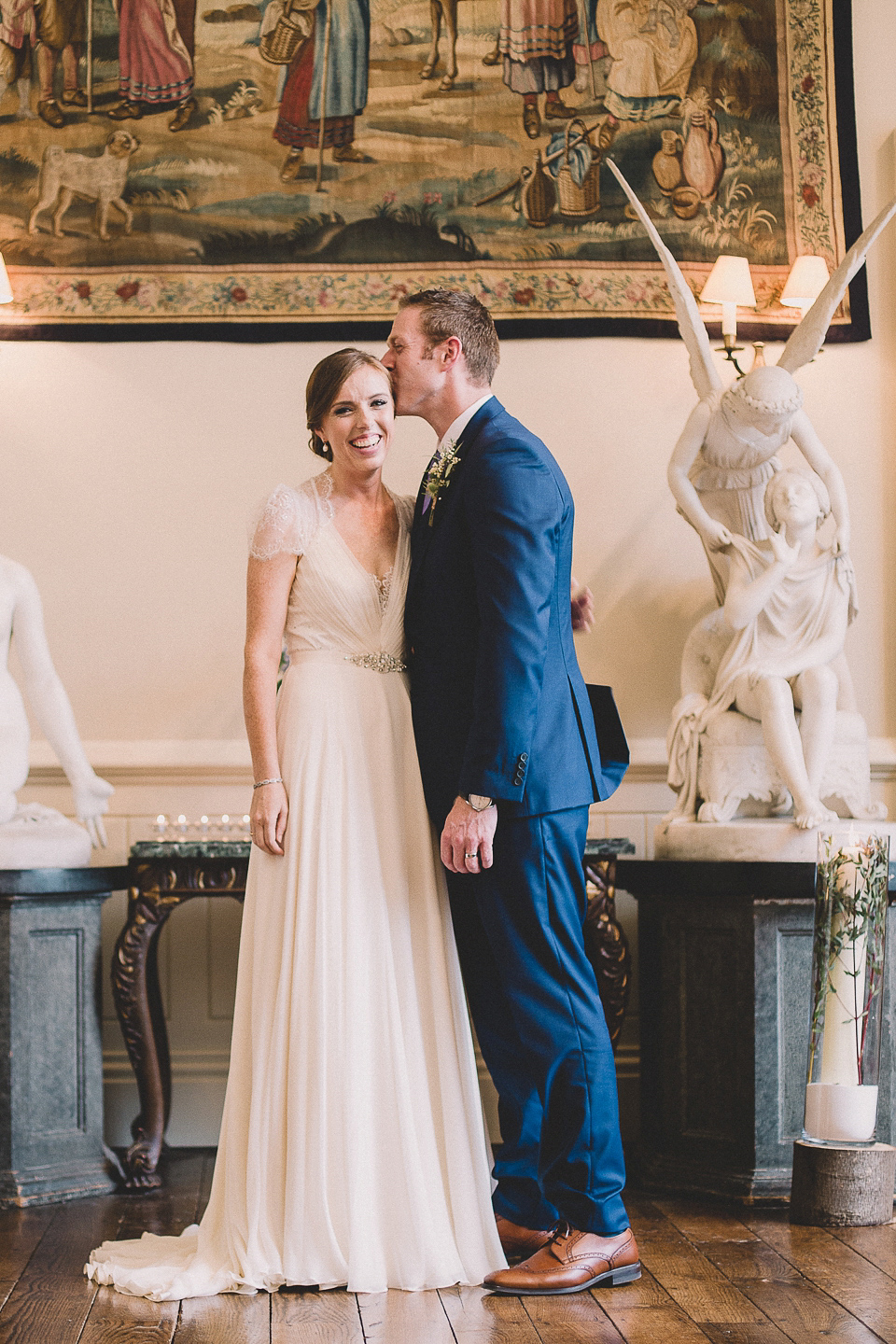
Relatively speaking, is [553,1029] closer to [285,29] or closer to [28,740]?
[28,740]

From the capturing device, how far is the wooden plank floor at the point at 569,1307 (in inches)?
86.9

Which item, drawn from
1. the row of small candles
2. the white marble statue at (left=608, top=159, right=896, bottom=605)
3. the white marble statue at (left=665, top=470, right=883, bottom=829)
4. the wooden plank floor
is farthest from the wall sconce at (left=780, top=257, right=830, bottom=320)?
the wooden plank floor

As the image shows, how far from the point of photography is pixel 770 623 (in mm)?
3523

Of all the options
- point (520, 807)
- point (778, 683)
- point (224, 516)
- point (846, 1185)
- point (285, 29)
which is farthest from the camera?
point (285, 29)

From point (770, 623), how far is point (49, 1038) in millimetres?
2145

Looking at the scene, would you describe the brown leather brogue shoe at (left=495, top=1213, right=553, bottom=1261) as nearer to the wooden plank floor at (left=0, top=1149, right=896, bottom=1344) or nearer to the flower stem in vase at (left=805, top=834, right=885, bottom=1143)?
the wooden plank floor at (left=0, top=1149, right=896, bottom=1344)

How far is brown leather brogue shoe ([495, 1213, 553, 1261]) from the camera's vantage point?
257 centimetres

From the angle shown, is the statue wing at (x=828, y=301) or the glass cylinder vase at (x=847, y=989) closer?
the glass cylinder vase at (x=847, y=989)

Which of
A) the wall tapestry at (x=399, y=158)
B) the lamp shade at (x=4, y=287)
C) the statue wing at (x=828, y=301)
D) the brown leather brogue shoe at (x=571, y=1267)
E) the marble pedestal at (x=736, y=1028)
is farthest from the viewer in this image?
the wall tapestry at (x=399, y=158)

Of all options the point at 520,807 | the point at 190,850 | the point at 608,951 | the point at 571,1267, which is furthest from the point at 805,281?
the point at 571,1267

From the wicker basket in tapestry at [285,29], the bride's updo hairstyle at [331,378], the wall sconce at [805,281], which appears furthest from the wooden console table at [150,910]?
the wicker basket in tapestry at [285,29]

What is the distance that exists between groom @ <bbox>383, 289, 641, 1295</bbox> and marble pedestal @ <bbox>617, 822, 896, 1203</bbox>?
2.51 ft

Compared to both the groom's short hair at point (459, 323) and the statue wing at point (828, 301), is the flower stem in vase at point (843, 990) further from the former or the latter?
the statue wing at point (828, 301)

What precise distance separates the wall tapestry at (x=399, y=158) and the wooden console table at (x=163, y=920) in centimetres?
173
